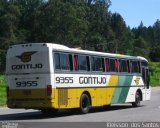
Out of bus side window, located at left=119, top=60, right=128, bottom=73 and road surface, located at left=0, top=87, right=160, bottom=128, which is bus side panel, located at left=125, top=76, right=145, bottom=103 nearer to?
bus side window, located at left=119, top=60, right=128, bottom=73

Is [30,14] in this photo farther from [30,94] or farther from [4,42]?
[30,94]

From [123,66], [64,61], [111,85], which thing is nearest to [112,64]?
[111,85]

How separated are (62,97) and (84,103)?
2.15 m

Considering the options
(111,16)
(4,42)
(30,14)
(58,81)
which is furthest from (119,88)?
(111,16)

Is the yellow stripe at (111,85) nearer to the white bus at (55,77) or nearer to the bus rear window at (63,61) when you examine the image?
the white bus at (55,77)

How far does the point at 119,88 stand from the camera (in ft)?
89.5

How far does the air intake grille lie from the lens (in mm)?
21516

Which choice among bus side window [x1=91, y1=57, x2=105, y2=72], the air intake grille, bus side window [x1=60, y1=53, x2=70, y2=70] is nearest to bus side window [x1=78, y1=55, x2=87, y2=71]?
bus side window [x1=91, y1=57, x2=105, y2=72]

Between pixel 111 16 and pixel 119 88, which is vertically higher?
pixel 111 16

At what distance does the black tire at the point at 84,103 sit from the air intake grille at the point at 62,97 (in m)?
1.43

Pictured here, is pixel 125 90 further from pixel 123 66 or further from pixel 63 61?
pixel 63 61

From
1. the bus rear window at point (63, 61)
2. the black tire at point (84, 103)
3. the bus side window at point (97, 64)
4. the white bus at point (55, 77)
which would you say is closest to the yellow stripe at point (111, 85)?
the white bus at point (55, 77)

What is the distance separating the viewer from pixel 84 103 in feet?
77.6

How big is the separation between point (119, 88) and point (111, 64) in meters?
1.56
